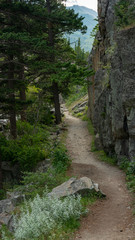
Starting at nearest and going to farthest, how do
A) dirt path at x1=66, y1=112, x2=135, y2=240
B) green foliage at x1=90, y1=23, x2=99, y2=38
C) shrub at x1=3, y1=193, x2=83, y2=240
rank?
shrub at x1=3, y1=193, x2=83, y2=240 < dirt path at x1=66, y1=112, x2=135, y2=240 < green foliage at x1=90, y1=23, x2=99, y2=38

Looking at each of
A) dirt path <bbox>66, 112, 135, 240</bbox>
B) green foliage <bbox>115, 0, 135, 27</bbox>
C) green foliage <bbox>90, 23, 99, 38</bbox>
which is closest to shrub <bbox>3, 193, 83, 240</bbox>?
dirt path <bbox>66, 112, 135, 240</bbox>

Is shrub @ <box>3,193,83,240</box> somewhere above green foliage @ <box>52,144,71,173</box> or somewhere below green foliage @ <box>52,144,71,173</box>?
above

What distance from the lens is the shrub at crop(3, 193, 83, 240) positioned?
5.45 metres

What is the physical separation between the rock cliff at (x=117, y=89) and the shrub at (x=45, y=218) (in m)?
4.76

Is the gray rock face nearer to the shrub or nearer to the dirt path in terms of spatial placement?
the dirt path

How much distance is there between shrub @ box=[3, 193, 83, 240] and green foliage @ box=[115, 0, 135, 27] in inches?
300

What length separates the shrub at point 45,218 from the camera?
214 inches

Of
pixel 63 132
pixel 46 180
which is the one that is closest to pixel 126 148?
pixel 46 180

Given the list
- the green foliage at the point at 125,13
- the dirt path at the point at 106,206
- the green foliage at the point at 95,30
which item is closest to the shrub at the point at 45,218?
the dirt path at the point at 106,206

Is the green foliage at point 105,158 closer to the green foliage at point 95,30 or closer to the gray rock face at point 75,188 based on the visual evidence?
the gray rock face at point 75,188

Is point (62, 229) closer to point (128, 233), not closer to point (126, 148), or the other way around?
point (128, 233)

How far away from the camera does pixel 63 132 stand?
65.7ft

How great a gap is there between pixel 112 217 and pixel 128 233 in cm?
110

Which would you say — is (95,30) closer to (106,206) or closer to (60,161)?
(60,161)
